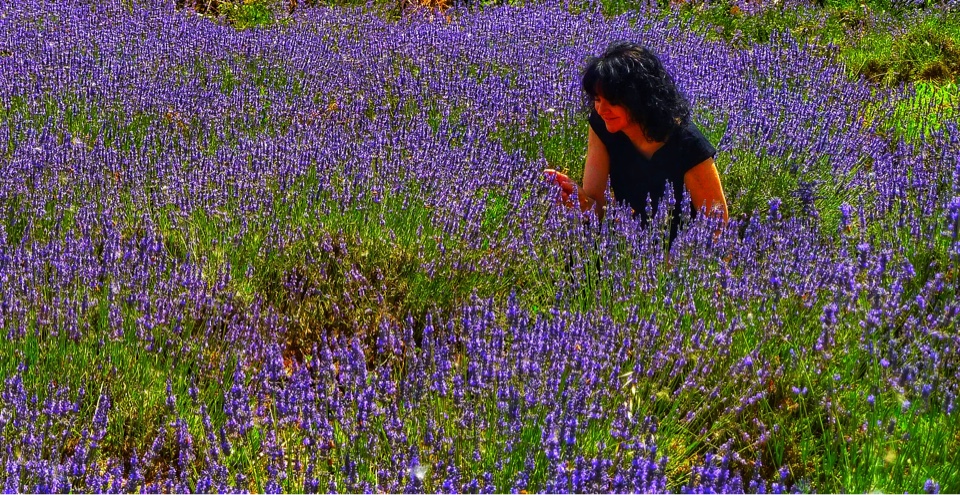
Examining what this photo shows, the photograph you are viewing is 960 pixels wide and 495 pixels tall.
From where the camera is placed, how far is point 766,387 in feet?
6.99

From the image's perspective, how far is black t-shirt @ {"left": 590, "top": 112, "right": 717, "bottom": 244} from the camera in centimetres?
309

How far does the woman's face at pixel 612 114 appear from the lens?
3.08 meters

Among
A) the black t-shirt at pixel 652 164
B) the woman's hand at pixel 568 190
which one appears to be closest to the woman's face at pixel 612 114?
the black t-shirt at pixel 652 164

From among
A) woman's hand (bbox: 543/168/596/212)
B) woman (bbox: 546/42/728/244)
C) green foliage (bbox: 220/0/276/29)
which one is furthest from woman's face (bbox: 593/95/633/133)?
green foliage (bbox: 220/0/276/29)

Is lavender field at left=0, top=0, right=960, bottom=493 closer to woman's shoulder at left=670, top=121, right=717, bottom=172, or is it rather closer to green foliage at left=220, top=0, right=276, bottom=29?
woman's shoulder at left=670, top=121, right=717, bottom=172

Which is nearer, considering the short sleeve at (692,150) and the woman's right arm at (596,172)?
the short sleeve at (692,150)

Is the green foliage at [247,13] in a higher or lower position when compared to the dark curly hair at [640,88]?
lower

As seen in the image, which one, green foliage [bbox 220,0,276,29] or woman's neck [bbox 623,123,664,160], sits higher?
woman's neck [bbox 623,123,664,160]

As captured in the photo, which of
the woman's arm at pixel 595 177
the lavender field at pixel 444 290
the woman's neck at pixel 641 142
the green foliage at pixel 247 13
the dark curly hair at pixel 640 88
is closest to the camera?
the lavender field at pixel 444 290

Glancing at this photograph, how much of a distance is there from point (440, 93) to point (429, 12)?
9.36 feet

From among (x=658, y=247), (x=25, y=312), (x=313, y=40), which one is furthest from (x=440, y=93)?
(x=25, y=312)

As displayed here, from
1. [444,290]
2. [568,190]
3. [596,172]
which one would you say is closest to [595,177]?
[596,172]

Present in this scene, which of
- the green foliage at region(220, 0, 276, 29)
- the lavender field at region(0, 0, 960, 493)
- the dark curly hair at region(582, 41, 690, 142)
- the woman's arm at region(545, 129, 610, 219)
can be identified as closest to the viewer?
the lavender field at region(0, 0, 960, 493)

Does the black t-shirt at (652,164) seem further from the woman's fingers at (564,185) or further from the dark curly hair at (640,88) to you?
the woman's fingers at (564,185)
